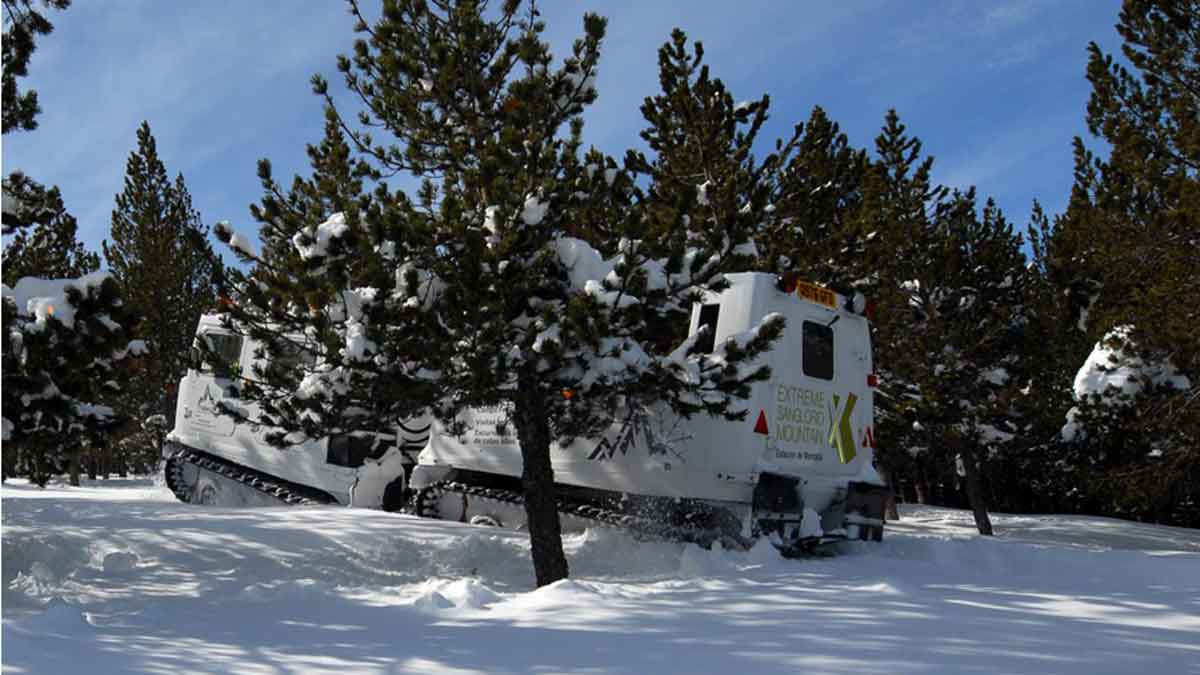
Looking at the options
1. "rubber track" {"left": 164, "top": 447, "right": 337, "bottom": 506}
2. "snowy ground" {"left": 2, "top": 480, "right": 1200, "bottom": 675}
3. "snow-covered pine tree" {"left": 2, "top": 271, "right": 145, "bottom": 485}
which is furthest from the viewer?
"rubber track" {"left": 164, "top": 447, "right": 337, "bottom": 506}

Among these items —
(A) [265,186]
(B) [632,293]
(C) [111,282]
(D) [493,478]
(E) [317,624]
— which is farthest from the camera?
(D) [493,478]

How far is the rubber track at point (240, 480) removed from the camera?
42.2ft

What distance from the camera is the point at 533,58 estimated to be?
7.80 metres

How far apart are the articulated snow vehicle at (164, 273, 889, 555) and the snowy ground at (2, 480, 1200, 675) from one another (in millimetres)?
413

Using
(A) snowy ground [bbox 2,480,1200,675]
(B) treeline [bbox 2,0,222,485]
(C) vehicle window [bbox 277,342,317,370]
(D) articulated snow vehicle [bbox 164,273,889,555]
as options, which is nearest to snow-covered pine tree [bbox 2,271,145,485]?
(B) treeline [bbox 2,0,222,485]

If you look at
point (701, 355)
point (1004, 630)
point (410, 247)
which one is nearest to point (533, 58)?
point (410, 247)

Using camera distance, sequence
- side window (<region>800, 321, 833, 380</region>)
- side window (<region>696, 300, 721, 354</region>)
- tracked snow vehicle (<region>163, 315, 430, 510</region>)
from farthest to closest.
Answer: tracked snow vehicle (<region>163, 315, 430, 510</region>) → side window (<region>800, 321, 833, 380</region>) → side window (<region>696, 300, 721, 354</region>)

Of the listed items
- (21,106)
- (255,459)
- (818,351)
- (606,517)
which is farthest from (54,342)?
(255,459)

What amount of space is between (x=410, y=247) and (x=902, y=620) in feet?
13.6

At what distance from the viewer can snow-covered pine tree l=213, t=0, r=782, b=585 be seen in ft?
21.9

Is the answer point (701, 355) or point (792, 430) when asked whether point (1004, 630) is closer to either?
point (701, 355)

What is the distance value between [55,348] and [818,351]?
6.55 metres

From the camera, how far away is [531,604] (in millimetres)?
5414

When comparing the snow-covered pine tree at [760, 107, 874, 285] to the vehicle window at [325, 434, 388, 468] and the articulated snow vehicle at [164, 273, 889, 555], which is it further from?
the vehicle window at [325, 434, 388, 468]
